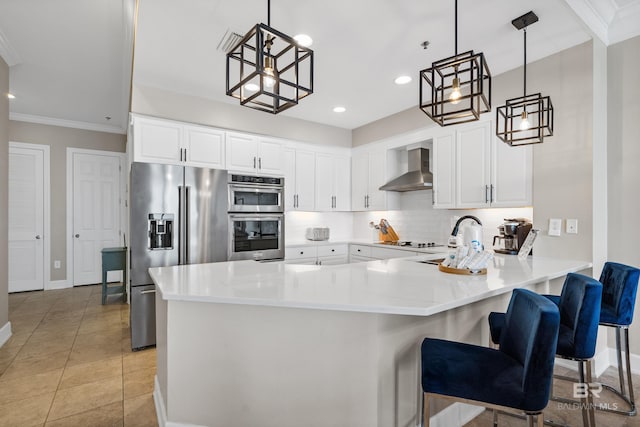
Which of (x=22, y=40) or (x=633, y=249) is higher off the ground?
(x=22, y=40)

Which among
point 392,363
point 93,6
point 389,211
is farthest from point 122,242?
point 392,363

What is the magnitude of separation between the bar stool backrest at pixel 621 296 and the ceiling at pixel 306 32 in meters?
1.78

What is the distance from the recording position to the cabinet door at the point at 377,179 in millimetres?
4566

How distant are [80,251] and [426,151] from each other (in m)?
5.76

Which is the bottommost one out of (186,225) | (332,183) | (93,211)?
(186,225)

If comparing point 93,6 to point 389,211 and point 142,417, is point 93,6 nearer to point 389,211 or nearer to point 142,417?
point 142,417

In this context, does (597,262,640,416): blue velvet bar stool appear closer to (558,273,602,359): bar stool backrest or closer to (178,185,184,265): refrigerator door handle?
(558,273,602,359): bar stool backrest

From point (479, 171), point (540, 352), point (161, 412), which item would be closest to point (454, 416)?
point (540, 352)

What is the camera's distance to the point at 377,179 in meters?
4.66

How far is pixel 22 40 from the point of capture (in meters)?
2.95

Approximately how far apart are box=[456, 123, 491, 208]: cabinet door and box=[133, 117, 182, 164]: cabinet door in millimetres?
3063

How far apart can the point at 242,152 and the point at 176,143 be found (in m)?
0.76

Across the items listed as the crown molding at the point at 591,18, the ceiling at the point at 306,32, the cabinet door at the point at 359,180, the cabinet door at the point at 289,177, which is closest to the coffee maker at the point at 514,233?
the ceiling at the point at 306,32

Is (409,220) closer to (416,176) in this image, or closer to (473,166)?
(416,176)
